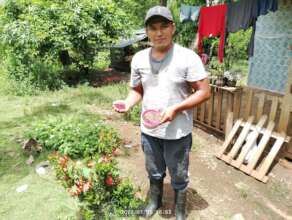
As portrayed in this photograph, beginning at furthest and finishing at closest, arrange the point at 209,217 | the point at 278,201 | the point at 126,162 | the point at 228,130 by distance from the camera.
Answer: the point at 228,130, the point at 126,162, the point at 278,201, the point at 209,217

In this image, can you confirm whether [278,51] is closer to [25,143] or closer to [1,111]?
[25,143]

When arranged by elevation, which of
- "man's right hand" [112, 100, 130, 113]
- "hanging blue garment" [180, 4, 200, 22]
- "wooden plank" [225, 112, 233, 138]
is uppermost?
"hanging blue garment" [180, 4, 200, 22]

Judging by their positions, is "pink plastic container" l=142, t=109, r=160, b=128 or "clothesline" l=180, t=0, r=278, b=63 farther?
"clothesline" l=180, t=0, r=278, b=63

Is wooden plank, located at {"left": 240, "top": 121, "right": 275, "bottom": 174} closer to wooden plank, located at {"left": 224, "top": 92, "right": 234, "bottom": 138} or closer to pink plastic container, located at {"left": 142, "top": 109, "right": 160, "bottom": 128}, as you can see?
wooden plank, located at {"left": 224, "top": 92, "right": 234, "bottom": 138}

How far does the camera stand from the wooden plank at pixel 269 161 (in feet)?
11.1

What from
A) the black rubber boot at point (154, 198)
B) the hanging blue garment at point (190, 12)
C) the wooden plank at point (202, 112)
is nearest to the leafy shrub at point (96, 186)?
the black rubber boot at point (154, 198)

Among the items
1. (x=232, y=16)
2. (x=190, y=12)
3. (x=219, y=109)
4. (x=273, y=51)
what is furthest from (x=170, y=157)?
(x=273, y=51)

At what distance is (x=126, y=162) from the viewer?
12.3 ft

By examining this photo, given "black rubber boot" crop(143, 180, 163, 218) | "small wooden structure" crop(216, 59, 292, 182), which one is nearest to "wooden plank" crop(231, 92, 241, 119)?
"small wooden structure" crop(216, 59, 292, 182)

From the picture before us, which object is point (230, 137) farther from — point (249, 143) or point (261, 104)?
point (261, 104)

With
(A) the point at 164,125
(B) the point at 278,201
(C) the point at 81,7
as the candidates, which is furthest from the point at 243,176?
(C) the point at 81,7

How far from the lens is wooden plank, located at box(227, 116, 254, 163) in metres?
3.75

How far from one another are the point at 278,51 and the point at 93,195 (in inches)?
242

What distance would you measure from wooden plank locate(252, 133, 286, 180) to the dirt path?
9 centimetres
